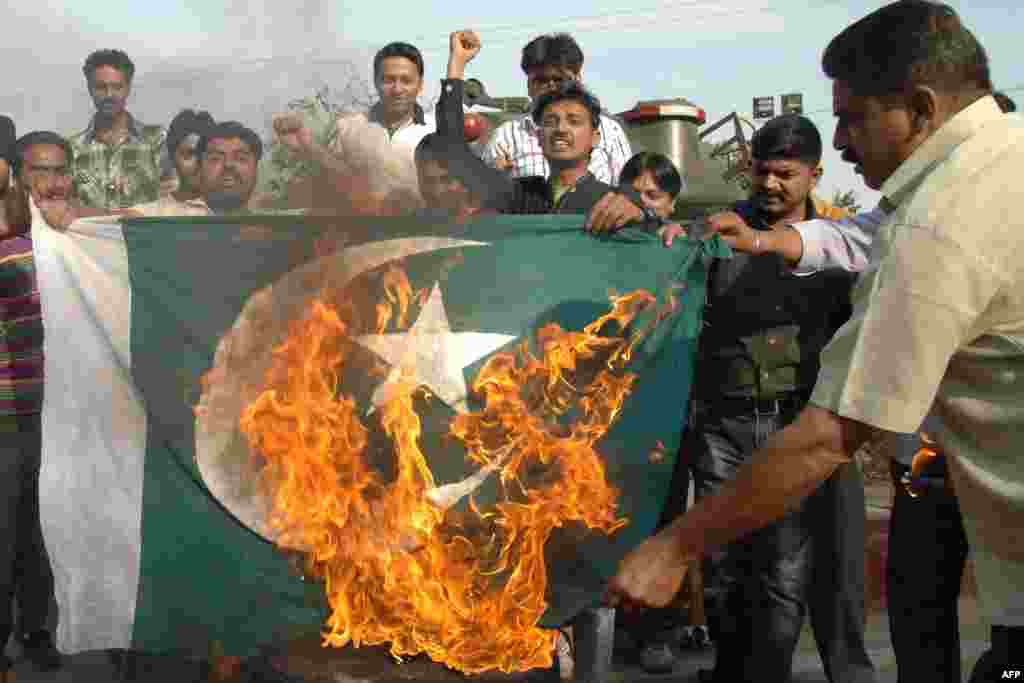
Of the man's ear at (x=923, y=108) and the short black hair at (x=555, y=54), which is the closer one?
the man's ear at (x=923, y=108)

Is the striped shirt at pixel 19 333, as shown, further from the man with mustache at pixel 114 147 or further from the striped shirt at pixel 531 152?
the striped shirt at pixel 531 152

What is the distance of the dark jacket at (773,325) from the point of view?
4812mm

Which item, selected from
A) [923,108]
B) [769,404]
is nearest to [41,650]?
[769,404]

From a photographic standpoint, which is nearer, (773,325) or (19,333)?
(773,325)

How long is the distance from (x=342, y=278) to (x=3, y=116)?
2.01 metres

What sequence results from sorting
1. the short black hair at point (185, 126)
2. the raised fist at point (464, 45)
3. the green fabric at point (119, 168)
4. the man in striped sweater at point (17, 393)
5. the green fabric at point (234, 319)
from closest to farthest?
the green fabric at point (234, 319)
the man in striped sweater at point (17, 393)
the short black hair at point (185, 126)
the green fabric at point (119, 168)
the raised fist at point (464, 45)

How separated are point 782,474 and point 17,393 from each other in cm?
365

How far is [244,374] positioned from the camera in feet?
15.7

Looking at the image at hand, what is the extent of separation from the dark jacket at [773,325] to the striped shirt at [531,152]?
5.43 ft

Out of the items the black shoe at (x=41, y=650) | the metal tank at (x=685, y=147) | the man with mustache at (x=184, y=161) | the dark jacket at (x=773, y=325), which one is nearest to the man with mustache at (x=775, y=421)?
the dark jacket at (x=773, y=325)

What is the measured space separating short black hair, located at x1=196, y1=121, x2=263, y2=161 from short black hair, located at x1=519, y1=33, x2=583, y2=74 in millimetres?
1667

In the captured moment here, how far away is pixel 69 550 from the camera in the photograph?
4.82m

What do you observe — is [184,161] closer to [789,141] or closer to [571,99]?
[571,99]

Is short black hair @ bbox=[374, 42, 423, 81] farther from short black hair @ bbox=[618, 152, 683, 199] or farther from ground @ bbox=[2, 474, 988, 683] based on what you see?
ground @ bbox=[2, 474, 988, 683]
